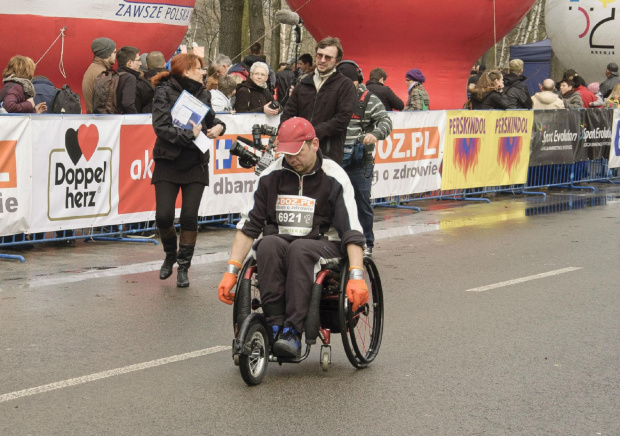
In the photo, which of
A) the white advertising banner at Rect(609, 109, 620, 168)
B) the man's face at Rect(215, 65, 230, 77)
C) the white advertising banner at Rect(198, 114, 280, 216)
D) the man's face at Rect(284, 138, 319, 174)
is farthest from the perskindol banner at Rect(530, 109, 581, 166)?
the man's face at Rect(284, 138, 319, 174)

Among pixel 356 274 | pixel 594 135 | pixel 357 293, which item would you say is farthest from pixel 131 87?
pixel 594 135

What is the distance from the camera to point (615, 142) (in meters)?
20.7

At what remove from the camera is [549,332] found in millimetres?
7887

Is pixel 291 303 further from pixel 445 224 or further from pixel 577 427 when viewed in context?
pixel 445 224

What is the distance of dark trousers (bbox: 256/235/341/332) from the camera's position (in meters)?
6.23

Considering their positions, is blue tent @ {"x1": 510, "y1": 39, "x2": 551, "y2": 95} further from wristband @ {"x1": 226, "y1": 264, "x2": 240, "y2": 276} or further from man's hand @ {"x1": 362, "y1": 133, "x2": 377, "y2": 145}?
wristband @ {"x1": 226, "y1": 264, "x2": 240, "y2": 276}

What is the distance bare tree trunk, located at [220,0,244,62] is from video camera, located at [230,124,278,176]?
55.9 ft

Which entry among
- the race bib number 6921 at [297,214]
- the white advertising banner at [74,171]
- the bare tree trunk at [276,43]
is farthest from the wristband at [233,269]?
the bare tree trunk at [276,43]

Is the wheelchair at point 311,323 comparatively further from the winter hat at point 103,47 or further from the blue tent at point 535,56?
the blue tent at point 535,56

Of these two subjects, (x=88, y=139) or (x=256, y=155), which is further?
(x=88, y=139)

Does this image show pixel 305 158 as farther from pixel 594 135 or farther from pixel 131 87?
pixel 594 135

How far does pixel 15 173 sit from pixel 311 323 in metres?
5.37

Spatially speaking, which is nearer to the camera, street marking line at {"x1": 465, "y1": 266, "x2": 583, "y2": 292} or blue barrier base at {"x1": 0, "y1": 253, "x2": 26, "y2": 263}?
street marking line at {"x1": 465, "y1": 266, "x2": 583, "y2": 292}

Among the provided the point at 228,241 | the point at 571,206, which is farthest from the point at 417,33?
the point at 228,241
